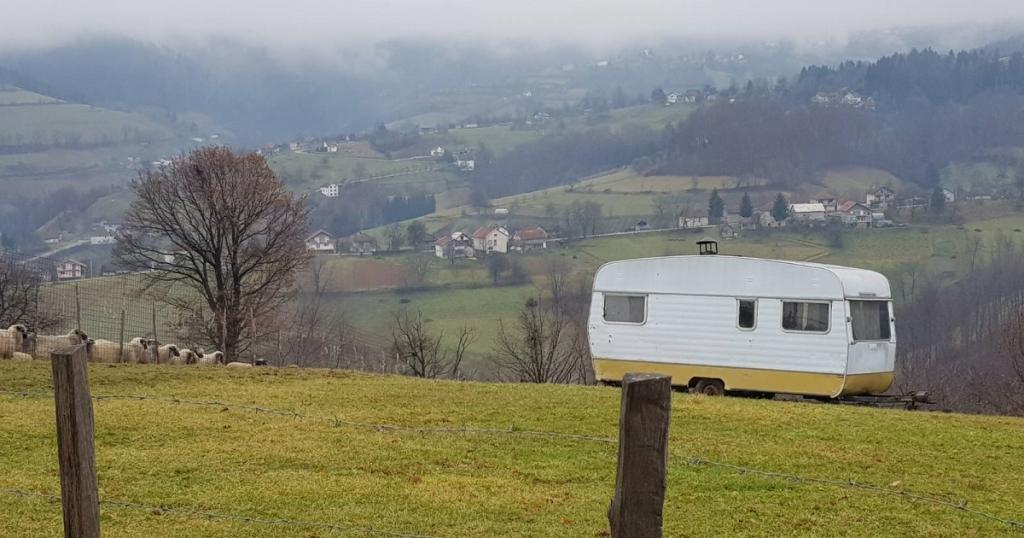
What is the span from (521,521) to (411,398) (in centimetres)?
841

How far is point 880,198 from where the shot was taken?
152625mm

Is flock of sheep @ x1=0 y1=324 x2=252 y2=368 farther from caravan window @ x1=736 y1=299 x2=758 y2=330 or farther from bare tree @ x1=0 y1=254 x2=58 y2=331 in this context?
caravan window @ x1=736 y1=299 x2=758 y2=330

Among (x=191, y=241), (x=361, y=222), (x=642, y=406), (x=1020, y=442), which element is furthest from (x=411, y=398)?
(x=361, y=222)

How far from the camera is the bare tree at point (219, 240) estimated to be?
130ft

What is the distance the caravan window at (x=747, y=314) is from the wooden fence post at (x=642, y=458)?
17.8 meters

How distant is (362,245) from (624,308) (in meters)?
114

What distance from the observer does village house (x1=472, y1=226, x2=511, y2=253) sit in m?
128

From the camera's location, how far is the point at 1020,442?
16203 mm

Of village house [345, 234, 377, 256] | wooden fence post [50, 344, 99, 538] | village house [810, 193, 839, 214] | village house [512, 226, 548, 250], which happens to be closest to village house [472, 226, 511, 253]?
village house [512, 226, 548, 250]

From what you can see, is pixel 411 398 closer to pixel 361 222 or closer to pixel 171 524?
pixel 171 524

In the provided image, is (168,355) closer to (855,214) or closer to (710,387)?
(710,387)

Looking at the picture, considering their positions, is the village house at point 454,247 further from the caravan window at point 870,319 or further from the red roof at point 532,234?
the caravan window at point 870,319

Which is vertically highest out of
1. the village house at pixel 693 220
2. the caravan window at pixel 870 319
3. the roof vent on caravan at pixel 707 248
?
the village house at pixel 693 220

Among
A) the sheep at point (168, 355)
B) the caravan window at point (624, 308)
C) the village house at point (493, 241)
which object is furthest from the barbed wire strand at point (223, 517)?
the village house at point (493, 241)
